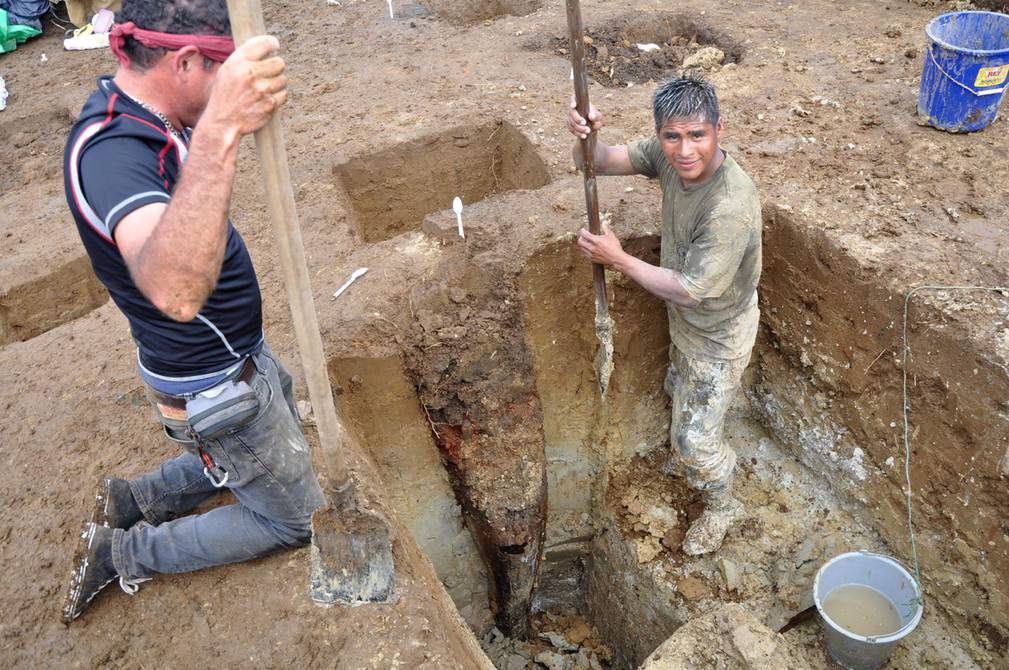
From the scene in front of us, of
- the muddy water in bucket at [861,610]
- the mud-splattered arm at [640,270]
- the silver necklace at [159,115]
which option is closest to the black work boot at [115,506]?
the silver necklace at [159,115]

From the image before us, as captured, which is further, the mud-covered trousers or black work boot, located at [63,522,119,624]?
the mud-covered trousers

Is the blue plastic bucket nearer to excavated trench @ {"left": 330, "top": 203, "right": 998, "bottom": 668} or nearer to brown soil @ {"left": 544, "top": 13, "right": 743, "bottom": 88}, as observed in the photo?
excavated trench @ {"left": 330, "top": 203, "right": 998, "bottom": 668}

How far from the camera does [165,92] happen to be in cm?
216

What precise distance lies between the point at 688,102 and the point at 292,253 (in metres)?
1.99

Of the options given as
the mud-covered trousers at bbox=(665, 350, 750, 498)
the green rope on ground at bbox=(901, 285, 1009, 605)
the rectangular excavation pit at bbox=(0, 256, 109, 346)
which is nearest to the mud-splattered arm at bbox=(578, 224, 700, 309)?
the mud-covered trousers at bbox=(665, 350, 750, 498)

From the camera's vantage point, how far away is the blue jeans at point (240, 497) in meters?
2.71

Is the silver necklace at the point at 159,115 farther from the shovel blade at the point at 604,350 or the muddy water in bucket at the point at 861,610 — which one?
the muddy water in bucket at the point at 861,610

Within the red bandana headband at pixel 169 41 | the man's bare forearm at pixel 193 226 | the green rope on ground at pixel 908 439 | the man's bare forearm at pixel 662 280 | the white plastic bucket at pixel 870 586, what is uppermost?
the red bandana headband at pixel 169 41

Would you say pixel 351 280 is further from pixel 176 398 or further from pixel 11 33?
pixel 11 33

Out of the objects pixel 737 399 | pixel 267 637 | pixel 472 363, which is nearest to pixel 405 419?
pixel 472 363

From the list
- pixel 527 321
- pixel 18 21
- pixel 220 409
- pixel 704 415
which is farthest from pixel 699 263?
pixel 18 21

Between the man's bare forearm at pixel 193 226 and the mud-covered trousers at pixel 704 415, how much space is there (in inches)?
110

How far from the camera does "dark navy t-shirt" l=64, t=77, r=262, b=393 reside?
1.99 m

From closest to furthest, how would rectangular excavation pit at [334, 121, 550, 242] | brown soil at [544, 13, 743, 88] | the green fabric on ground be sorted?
rectangular excavation pit at [334, 121, 550, 242] → brown soil at [544, 13, 743, 88] → the green fabric on ground
